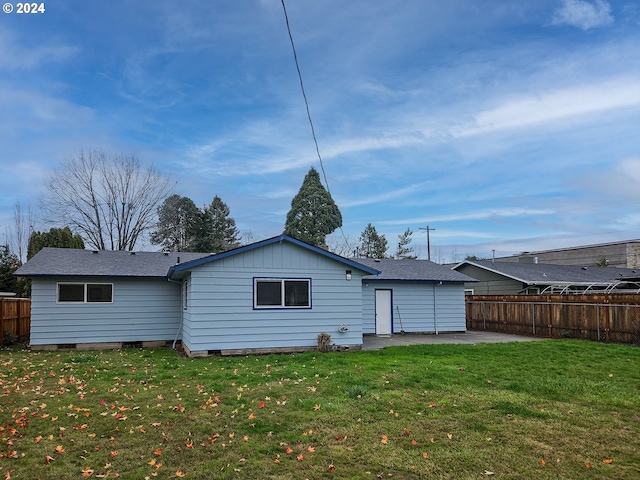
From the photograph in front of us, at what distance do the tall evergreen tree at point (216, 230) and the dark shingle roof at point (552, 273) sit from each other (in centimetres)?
1879

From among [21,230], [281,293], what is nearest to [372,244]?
[21,230]

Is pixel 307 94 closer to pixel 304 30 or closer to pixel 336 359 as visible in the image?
pixel 304 30

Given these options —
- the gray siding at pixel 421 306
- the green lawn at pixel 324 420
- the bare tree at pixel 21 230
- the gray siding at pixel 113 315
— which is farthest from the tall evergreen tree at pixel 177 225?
the green lawn at pixel 324 420

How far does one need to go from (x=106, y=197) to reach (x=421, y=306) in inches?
924

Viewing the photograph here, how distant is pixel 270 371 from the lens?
944cm

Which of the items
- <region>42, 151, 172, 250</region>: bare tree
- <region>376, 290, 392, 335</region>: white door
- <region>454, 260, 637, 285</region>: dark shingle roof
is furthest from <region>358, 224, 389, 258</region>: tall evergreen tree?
<region>376, 290, 392, 335</region>: white door

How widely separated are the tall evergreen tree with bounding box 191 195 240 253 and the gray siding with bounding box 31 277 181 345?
1933 cm

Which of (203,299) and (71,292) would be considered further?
(71,292)

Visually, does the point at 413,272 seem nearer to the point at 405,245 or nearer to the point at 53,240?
the point at 53,240

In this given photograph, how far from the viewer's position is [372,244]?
138ft

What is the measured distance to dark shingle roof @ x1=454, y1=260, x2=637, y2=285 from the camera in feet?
80.0

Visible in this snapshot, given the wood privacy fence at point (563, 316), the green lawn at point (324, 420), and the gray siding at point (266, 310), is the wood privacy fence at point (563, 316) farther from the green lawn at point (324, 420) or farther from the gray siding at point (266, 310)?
the gray siding at point (266, 310)

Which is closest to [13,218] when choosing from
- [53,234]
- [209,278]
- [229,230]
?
[53,234]

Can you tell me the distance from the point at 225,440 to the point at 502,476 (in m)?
3.03
